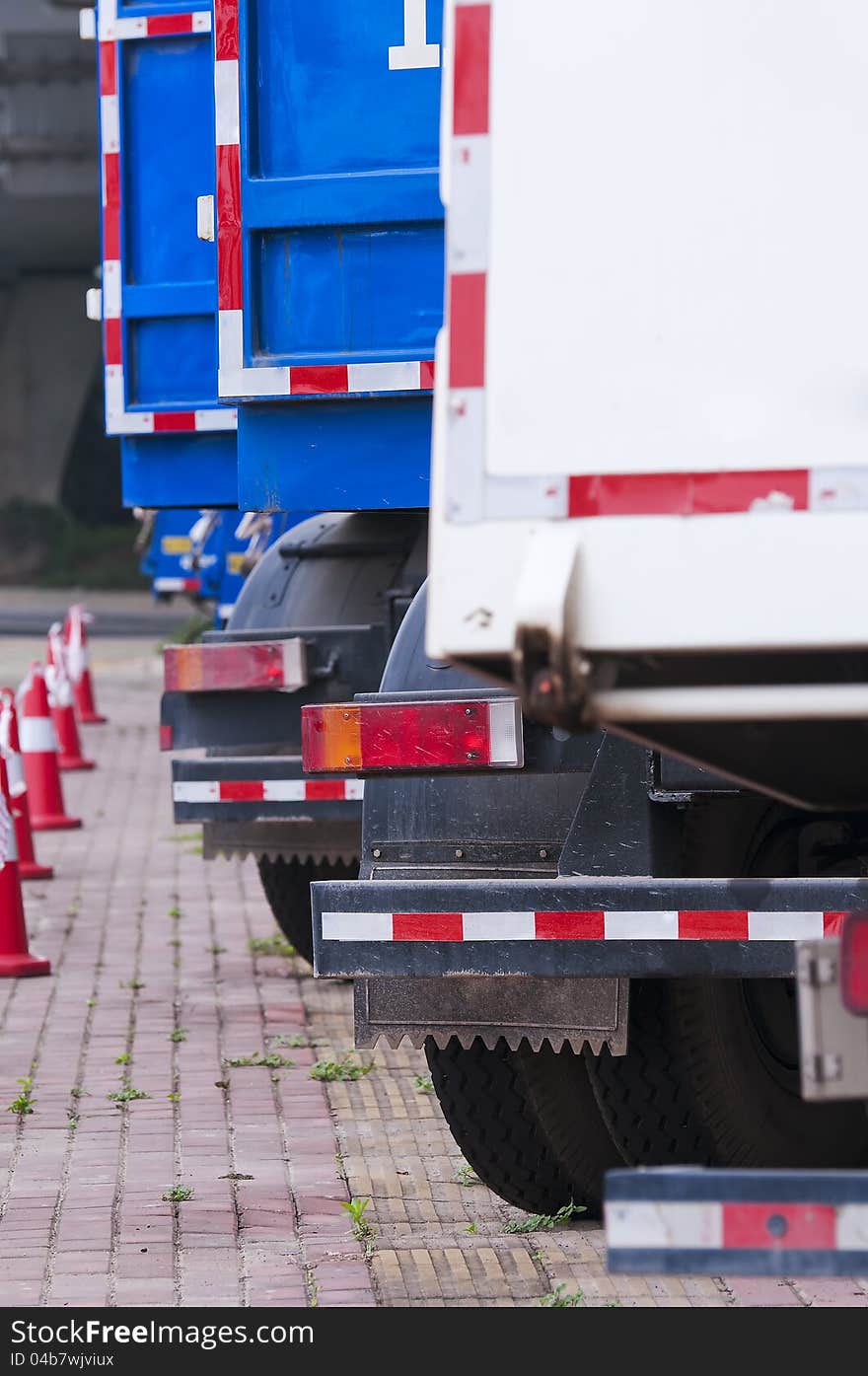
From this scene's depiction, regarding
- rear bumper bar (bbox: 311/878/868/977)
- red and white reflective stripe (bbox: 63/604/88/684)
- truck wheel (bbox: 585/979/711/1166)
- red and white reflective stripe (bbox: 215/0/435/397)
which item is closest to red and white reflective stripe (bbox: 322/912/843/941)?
rear bumper bar (bbox: 311/878/868/977)

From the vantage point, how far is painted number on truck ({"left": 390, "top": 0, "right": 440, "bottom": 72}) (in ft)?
18.7

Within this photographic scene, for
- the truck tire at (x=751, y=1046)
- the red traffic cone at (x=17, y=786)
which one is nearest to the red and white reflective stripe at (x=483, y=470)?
the truck tire at (x=751, y=1046)

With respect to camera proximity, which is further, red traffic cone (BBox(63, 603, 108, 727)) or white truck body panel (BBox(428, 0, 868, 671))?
red traffic cone (BBox(63, 603, 108, 727))

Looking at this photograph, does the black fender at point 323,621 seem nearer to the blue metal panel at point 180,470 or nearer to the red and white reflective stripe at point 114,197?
the blue metal panel at point 180,470

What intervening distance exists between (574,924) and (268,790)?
3336 millimetres

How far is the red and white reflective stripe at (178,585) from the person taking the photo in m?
20.3

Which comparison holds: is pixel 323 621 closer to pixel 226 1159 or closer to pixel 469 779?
pixel 226 1159

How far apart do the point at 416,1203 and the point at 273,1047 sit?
1892 mm

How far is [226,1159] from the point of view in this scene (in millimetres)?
5805

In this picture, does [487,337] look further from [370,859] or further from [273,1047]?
[273,1047]

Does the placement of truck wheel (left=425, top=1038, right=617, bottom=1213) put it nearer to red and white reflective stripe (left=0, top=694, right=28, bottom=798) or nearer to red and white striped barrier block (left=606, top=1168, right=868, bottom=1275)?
red and white striped barrier block (left=606, top=1168, right=868, bottom=1275)

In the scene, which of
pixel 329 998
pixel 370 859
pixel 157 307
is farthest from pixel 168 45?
pixel 370 859

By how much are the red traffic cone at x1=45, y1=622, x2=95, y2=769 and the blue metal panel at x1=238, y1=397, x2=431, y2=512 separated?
9.32 m

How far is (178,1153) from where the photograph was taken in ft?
19.3
